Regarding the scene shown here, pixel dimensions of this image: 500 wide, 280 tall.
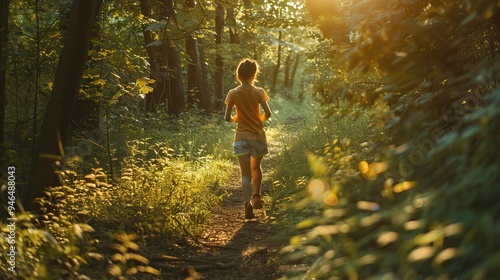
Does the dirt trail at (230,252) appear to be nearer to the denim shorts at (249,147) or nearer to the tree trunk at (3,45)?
the denim shorts at (249,147)

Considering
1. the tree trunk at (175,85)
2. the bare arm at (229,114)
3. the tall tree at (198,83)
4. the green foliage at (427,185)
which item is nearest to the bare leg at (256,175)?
the bare arm at (229,114)

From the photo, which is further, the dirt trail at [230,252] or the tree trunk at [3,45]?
the tree trunk at [3,45]

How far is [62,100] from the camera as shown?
5852mm

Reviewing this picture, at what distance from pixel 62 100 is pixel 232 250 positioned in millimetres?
2489

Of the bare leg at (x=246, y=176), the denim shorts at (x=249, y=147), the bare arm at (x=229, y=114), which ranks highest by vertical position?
the bare arm at (x=229, y=114)

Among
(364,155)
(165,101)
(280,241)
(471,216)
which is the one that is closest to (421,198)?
(471,216)

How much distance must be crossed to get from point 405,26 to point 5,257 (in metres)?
3.07

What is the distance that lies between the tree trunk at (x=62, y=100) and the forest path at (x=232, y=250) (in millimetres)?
1632

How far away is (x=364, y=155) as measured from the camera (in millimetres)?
4277

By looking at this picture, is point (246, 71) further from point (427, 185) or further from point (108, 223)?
point (427, 185)

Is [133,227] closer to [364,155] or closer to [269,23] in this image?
[364,155]

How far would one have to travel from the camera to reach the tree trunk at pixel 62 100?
19.0 feet

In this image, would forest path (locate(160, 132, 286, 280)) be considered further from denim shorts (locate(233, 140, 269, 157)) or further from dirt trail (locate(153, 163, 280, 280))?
denim shorts (locate(233, 140, 269, 157))

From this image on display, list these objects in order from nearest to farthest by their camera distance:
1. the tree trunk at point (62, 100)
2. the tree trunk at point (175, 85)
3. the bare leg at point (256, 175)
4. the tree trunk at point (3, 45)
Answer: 1. the tree trunk at point (62, 100)
2. the tree trunk at point (3, 45)
3. the bare leg at point (256, 175)
4. the tree trunk at point (175, 85)
